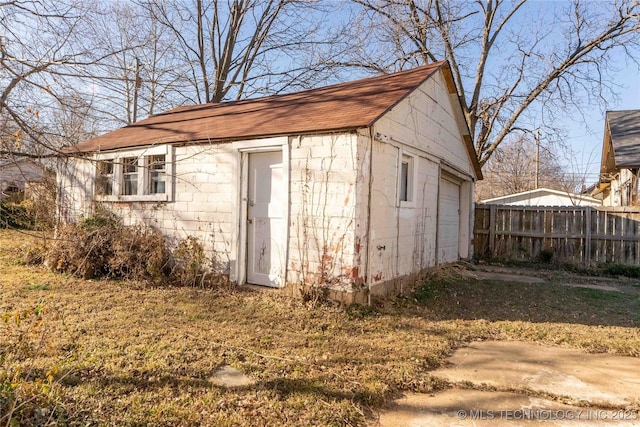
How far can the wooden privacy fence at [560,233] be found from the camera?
10133mm

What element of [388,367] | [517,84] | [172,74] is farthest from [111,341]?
[517,84]

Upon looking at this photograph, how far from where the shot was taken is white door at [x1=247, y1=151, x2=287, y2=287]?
20.6ft

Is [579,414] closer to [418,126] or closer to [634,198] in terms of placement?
[418,126]

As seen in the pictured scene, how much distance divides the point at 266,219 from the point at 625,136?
13.8 meters

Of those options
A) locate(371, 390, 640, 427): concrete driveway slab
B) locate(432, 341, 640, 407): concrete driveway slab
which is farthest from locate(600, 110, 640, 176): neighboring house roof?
locate(371, 390, 640, 427): concrete driveway slab

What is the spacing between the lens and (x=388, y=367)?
12.1 ft

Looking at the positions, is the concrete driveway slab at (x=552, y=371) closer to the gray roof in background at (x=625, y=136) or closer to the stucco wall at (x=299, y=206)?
the stucco wall at (x=299, y=206)

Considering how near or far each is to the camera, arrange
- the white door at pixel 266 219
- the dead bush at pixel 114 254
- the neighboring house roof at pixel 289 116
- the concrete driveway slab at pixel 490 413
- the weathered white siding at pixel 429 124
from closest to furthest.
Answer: the concrete driveway slab at pixel 490 413, the neighboring house roof at pixel 289 116, the white door at pixel 266 219, the weathered white siding at pixel 429 124, the dead bush at pixel 114 254

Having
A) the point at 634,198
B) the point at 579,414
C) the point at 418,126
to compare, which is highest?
the point at 418,126

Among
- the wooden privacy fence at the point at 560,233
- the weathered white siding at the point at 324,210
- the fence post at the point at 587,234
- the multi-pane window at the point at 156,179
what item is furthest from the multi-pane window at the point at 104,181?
the fence post at the point at 587,234

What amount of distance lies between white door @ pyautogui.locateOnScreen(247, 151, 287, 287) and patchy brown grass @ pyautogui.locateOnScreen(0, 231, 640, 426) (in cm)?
47

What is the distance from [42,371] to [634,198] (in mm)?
14550

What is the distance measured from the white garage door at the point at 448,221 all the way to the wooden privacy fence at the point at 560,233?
1.46 metres

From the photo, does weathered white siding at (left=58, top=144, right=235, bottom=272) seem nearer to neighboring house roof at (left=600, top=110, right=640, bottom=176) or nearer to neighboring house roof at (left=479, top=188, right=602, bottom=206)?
neighboring house roof at (left=600, top=110, right=640, bottom=176)
